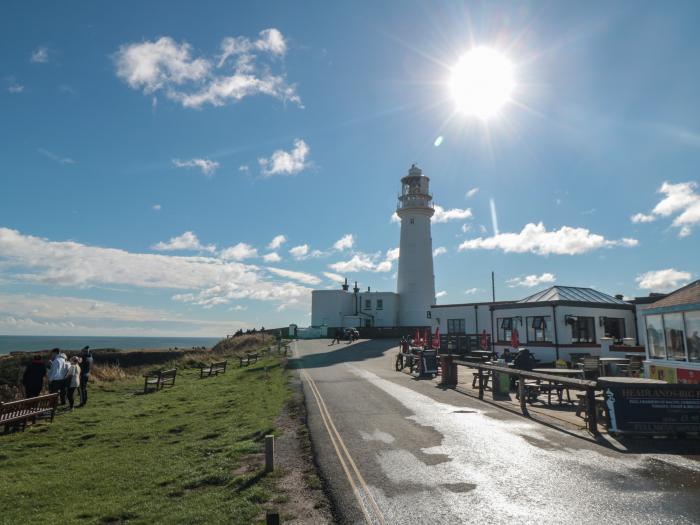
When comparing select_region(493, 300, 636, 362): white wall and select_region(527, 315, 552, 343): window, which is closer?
select_region(493, 300, 636, 362): white wall

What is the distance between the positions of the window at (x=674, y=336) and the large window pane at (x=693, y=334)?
0.84 ft

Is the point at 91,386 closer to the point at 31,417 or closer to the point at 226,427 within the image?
the point at 31,417

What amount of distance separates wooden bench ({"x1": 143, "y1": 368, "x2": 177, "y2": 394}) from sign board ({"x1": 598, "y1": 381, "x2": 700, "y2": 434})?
61.4 feet

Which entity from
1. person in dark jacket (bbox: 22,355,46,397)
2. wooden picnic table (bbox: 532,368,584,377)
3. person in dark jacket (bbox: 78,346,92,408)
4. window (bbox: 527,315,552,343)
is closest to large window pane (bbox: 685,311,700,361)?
wooden picnic table (bbox: 532,368,584,377)

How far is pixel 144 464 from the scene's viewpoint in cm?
939

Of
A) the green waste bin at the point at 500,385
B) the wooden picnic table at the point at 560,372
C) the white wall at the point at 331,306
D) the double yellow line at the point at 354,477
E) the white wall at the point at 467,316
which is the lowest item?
the double yellow line at the point at 354,477

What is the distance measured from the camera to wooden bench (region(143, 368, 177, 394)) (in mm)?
20884

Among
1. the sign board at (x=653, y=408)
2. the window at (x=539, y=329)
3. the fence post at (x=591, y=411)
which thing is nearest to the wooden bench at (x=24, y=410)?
the fence post at (x=591, y=411)

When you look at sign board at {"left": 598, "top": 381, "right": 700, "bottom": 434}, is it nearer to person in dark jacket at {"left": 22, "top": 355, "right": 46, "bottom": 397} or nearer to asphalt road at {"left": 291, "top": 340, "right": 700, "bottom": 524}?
asphalt road at {"left": 291, "top": 340, "right": 700, "bottom": 524}

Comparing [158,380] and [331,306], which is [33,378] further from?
[331,306]

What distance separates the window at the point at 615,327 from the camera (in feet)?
90.9

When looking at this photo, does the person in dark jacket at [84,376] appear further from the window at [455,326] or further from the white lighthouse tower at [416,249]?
the white lighthouse tower at [416,249]

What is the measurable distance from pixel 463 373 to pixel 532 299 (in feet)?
29.4

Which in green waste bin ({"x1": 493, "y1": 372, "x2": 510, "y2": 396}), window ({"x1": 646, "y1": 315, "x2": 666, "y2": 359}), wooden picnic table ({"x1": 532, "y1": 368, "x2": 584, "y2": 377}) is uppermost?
window ({"x1": 646, "y1": 315, "x2": 666, "y2": 359})
